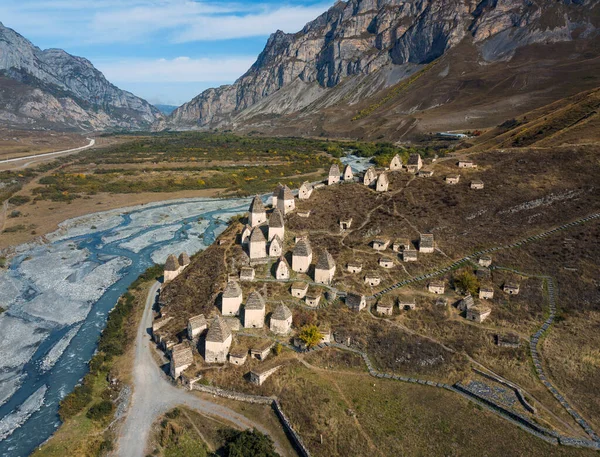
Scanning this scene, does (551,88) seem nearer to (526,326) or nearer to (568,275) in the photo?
(568,275)

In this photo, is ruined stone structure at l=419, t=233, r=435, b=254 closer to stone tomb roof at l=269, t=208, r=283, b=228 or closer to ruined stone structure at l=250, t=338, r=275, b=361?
stone tomb roof at l=269, t=208, r=283, b=228

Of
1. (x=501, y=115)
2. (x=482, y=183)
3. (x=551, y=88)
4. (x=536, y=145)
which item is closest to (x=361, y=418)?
(x=482, y=183)

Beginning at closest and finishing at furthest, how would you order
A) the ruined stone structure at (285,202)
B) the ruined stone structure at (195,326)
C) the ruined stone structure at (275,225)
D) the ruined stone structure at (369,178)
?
the ruined stone structure at (195,326) < the ruined stone structure at (275,225) < the ruined stone structure at (285,202) < the ruined stone structure at (369,178)

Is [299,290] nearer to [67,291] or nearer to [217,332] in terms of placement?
[217,332]

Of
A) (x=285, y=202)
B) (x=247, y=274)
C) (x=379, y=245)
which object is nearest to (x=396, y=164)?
(x=285, y=202)

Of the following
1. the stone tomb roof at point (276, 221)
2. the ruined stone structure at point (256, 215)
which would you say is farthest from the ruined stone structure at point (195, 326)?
the ruined stone structure at point (256, 215)

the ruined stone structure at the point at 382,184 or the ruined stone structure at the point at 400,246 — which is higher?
the ruined stone structure at the point at 382,184

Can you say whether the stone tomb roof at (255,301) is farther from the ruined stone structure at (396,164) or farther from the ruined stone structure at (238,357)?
the ruined stone structure at (396,164)

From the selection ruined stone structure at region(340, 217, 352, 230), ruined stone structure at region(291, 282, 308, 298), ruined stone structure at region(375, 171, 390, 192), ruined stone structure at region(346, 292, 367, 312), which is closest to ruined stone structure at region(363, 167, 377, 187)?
ruined stone structure at region(375, 171, 390, 192)
